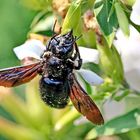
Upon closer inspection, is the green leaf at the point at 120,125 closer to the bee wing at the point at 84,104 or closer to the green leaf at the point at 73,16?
the bee wing at the point at 84,104

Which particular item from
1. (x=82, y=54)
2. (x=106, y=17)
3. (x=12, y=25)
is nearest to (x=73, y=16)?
(x=106, y=17)

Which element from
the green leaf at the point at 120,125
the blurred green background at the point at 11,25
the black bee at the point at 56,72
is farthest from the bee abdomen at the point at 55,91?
the blurred green background at the point at 11,25

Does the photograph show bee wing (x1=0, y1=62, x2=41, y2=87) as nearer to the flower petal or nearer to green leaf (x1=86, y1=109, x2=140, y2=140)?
the flower petal

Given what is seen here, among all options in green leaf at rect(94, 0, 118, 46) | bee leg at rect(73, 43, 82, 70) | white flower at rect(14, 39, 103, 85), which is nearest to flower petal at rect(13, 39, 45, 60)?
white flower at rect(14, 39, 103, 85)

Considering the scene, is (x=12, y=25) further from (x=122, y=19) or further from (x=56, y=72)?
(x=122, y=19)

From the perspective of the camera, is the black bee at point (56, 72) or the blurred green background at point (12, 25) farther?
the blurred green background at point (12, 25)

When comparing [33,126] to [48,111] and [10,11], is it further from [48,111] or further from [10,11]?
[10,11]

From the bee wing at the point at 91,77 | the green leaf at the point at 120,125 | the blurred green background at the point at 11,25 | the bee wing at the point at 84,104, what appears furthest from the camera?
the blurred green background at the point at 11,25

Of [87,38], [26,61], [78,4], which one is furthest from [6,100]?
[78,4]
